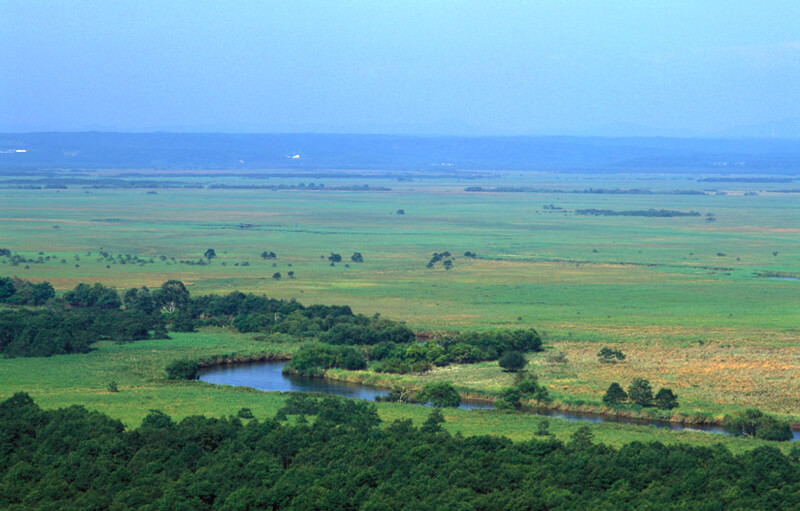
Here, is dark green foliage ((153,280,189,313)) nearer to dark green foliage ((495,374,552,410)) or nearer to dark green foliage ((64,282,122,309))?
dark green foliage ((64,282,122,309))

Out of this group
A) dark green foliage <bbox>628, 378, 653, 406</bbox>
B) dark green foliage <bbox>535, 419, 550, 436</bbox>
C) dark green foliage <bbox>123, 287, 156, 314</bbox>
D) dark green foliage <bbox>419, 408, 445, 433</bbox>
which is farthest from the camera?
dark green foliage <bbox>123, 287, 156, 314</bbox>

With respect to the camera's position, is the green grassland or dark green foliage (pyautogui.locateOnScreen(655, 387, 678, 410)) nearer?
the green grassland

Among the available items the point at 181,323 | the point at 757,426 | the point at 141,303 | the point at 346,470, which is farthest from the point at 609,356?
the point at 141,303

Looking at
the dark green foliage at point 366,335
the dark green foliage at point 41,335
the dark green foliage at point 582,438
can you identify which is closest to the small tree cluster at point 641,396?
the dark green foliage at point 582,438

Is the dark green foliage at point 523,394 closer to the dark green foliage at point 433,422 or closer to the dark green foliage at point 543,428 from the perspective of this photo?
the dark green foliage at point 433,422

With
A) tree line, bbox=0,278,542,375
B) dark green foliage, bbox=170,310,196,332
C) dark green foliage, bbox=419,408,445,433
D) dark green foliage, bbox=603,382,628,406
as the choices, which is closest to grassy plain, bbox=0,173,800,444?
dark green foliage, bbox=603,382,628,406

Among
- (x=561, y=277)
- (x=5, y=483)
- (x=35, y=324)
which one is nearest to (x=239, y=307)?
(x=35, y=324)
